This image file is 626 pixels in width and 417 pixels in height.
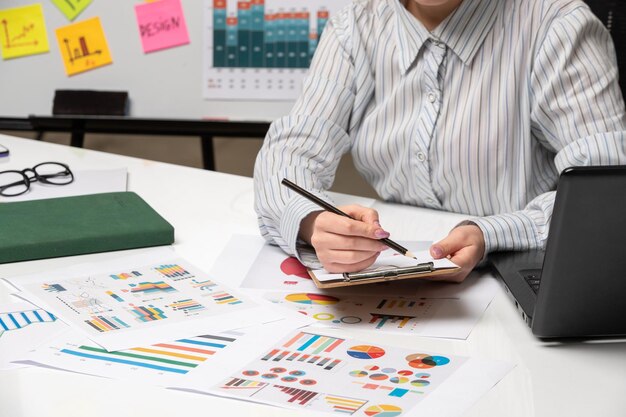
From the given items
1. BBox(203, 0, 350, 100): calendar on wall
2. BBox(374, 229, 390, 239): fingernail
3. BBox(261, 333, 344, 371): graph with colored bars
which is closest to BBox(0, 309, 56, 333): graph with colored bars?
BBox(261, 333, 344, 371): graph with colored bars

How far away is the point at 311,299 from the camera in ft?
3.36

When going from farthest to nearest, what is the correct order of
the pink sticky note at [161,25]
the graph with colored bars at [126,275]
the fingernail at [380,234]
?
the pink sticky note at [161,25] → the graph with colored bars at [126,275] → the fingernail at [380,234]

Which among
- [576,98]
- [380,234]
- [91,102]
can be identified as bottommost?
[91,102]

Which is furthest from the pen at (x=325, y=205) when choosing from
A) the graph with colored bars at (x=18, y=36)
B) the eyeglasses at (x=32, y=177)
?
the graph with colored bars at (x=18, y=36)

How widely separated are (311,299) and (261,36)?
1219mm

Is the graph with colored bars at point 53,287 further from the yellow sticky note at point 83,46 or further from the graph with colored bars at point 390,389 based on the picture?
the yellow sticky note at point 83,46

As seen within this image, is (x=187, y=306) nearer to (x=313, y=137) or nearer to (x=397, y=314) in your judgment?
(x=397, y=314)

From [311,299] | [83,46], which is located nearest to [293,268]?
[311,299]

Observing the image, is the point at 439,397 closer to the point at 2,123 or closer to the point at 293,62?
the point at 293,62

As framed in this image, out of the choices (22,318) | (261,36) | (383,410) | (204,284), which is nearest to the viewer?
(383,410)

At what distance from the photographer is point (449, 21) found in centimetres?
132

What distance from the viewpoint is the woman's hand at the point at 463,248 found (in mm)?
1061

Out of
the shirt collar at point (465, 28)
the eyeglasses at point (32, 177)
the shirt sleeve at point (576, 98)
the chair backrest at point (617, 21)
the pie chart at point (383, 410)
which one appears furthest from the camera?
the chair backrest at point (617, 21)

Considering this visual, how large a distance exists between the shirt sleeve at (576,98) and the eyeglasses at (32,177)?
0.80 metres
